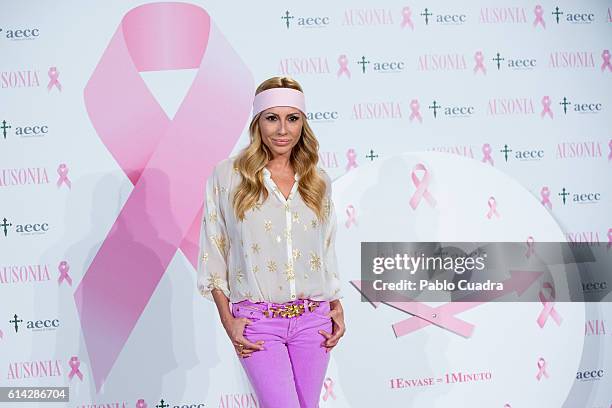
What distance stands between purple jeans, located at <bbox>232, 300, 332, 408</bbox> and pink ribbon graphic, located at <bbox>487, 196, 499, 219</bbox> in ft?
4.47

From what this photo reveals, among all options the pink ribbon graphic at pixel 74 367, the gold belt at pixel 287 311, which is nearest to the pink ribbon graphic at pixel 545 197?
the gold belt at pixel 287 311

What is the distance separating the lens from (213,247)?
2.28 meters

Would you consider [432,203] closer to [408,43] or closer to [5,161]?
[408,43]

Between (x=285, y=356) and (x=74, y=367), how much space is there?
1.52 metres

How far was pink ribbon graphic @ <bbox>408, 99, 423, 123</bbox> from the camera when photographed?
10.9 ft

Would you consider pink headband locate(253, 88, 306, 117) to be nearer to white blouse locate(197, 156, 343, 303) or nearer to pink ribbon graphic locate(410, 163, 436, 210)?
white blouse locate(197, 156, 343, 303)

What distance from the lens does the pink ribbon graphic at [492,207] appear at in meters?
3.32

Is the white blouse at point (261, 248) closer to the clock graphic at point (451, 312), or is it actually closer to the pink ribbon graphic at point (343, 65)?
the clock graphic at point (451, 312)

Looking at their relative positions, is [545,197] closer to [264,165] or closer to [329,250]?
[329,250]

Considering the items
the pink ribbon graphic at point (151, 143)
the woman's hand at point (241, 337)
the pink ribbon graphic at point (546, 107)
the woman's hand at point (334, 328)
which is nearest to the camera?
the woman's hand at point (241, 337)

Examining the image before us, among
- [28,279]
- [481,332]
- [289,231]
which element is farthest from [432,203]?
[28,279]

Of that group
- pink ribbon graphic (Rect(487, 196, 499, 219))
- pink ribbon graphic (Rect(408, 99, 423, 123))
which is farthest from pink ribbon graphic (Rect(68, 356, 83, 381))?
pink ribbon graphic (Rect(487, 196, 499, 219))

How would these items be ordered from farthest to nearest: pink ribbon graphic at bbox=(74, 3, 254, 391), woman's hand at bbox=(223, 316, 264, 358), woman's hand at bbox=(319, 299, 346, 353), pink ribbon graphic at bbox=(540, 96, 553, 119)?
pink ribbon graphic at bbox=(540, 96, 553, 119), pink ribbon graphic at bbox=(74, 3, 254, 391), woman's hand at bbox=(319, 299, 346, 353), woman's hand at bbox=(223, 316, 264, 358)

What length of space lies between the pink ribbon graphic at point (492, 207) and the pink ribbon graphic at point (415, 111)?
535 mm
